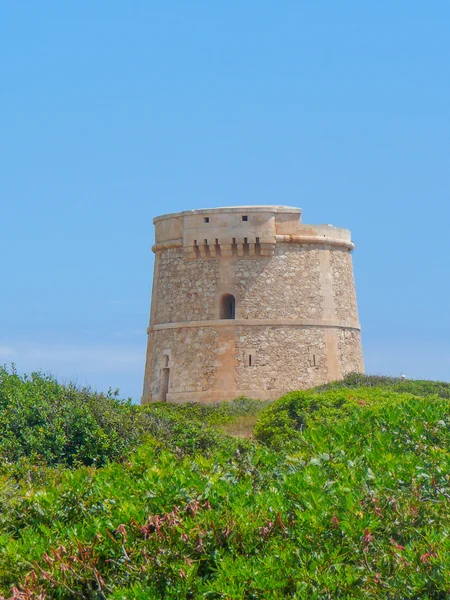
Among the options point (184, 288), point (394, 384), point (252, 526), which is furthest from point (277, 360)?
point (252, 526)

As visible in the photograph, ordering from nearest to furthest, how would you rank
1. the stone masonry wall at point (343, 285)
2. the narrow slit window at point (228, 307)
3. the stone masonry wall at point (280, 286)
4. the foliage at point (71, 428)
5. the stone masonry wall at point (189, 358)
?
1. the foliage at point (71, 428)
2. the stone masonry wall at point (189, 358)
3. the stone masonry wall at point (280, 286)
4. the narrow slit window at point (228, 307)
5. the stone masonry wall at point (343, 285)

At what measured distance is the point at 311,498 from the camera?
6.67 m

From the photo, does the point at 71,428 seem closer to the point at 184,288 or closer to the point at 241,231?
the point at 241,231

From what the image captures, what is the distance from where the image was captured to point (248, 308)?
1136 inches

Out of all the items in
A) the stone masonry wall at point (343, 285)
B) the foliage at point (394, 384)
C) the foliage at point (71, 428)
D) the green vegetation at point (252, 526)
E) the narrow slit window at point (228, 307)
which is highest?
the stone masonry wall at point (343, 285)

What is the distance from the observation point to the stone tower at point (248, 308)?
2858 cm

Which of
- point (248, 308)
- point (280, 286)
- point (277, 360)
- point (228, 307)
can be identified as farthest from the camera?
point (228, 307)

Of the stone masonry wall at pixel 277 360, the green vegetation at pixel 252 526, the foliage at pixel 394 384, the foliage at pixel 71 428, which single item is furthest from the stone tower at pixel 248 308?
the green vegetation at pixel 252 526

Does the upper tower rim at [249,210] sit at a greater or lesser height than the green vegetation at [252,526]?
greater

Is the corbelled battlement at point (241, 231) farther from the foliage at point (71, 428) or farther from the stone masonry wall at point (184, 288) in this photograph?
the foliage at point (71, 428)

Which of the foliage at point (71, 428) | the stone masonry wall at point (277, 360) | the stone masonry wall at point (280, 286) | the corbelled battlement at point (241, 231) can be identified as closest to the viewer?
the foliage at point (71, 428)

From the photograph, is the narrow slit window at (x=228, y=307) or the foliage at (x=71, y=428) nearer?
the foliage at (x=71, y=428)

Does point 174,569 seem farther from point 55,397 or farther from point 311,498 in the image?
point 55,397

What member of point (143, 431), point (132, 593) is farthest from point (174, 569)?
point (143, 431)
